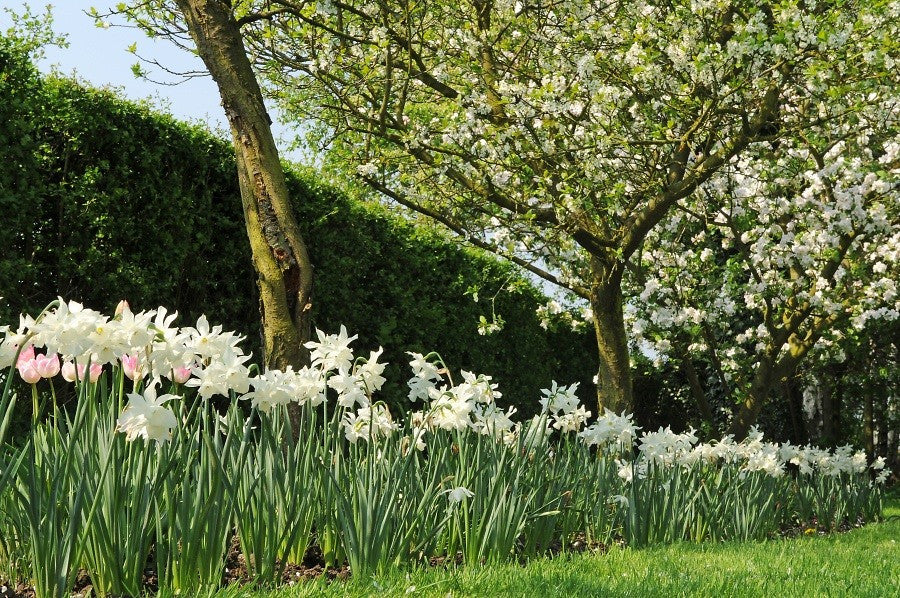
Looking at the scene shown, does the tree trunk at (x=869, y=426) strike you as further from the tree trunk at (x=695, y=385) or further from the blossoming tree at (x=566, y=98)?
the blossoming tree at (x=566, y=98)

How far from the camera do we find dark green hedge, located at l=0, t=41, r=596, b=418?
4.74 m

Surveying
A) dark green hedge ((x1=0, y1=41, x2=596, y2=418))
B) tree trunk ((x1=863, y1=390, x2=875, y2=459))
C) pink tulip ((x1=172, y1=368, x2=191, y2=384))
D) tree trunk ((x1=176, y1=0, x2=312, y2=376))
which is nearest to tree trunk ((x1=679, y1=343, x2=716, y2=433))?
dark green hedge ((x1=0, y1=41, x2=596, y2=418))

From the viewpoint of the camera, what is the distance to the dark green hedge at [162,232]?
15.6 feet

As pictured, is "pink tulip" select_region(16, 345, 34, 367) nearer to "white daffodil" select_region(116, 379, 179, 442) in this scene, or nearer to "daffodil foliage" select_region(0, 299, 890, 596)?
"daffodil foliage" select_region(0, 299, 890, 596)

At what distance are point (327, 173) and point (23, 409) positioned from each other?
511 cm

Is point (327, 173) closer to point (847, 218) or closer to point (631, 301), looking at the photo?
point (631, 301)

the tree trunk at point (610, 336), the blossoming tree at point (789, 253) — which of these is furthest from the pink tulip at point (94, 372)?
the blossoming tree at point (789, 253)

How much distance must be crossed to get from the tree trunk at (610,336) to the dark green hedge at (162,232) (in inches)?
55.5

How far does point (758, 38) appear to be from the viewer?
564 centimetres

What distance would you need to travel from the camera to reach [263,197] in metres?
4.66

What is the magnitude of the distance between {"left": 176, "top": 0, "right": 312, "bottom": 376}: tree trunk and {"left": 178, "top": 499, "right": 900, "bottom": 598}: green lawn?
5.72ft

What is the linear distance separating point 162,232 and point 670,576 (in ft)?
12.0

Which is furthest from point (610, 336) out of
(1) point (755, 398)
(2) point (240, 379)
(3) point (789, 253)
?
(2) point (240, 379)

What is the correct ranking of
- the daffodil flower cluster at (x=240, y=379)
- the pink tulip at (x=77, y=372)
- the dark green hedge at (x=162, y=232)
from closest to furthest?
the daffodil flower cluster at (x=240, y=379), the pink tulip at (x=77, y=372), the dark green hedge at (x=162, y=232)
